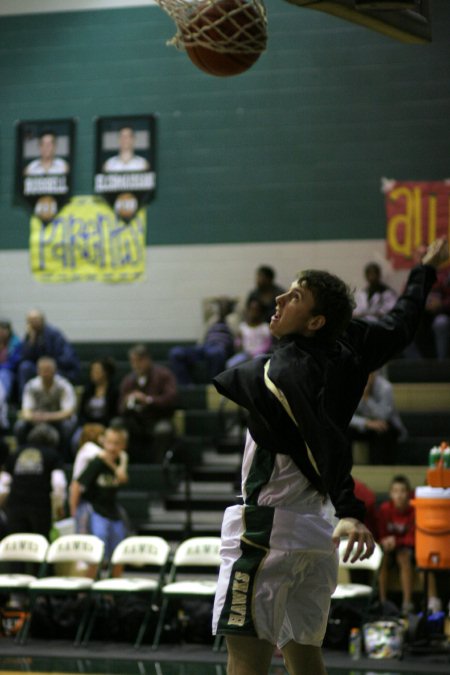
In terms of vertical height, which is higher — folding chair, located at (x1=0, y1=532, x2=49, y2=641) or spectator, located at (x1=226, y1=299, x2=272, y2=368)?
spectator, located at (x1=226, y1=299, x2=272, y2=368)

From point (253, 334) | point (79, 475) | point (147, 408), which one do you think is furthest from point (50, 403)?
point (253, 334)

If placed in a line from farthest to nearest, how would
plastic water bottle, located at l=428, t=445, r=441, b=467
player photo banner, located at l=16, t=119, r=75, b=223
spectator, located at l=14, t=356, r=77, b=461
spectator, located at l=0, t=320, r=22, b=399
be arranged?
1. player photo banner, located at l=16, t=119, r=75, b=223
2. spectator, located at l=0, t=320, r=22, b=399
3. spectator, located at l=14, t=356, r=77, b=461
4. plastic water bottle, located at l=428, t=445, r=441, b=467

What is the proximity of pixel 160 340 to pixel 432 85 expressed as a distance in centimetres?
435

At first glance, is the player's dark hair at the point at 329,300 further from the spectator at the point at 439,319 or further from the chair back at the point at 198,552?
the spectator at the point at 439,319

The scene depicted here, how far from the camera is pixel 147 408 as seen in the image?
35.3 feet

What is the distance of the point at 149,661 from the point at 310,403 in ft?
16.0

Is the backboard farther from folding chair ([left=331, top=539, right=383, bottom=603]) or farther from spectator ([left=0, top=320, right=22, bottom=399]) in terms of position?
spectator ([left=0, top=320, right=22, bottom=399])

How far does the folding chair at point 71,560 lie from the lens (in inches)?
322

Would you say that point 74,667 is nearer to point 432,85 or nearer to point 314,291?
point 314,291

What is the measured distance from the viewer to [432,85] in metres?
13.1

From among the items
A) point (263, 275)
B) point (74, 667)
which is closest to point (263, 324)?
point (263, 275)

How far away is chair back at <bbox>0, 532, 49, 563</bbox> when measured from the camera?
8672mm

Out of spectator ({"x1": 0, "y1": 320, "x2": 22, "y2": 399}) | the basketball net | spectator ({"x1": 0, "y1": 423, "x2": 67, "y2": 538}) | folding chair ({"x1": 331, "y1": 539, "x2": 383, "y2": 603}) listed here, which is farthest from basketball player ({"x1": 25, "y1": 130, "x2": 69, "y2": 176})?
the basketball net

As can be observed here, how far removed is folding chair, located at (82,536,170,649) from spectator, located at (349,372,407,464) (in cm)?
237
